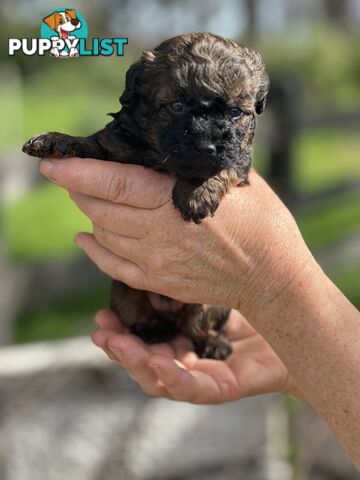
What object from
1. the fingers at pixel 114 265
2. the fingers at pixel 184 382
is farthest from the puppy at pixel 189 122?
the fingers at pixel 184 382

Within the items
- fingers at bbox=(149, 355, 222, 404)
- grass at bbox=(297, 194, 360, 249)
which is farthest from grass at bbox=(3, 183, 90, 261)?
fingers at bbox=(149, 355, 222, 404)

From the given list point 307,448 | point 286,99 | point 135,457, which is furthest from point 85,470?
point 286,99

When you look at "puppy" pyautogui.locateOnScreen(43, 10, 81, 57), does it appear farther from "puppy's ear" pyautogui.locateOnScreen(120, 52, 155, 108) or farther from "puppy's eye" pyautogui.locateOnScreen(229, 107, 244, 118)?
"puppy's eye" pyautogui.locateOnScreen(229, 107, 244, 118)

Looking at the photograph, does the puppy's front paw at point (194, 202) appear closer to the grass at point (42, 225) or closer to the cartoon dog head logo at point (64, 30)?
the cartoon dog head logo at point (64, 30)

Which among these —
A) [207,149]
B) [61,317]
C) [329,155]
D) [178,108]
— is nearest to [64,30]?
[178,108]

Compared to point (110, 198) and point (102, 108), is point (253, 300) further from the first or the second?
point (102, 108)

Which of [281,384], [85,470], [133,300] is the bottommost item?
[85,470]
